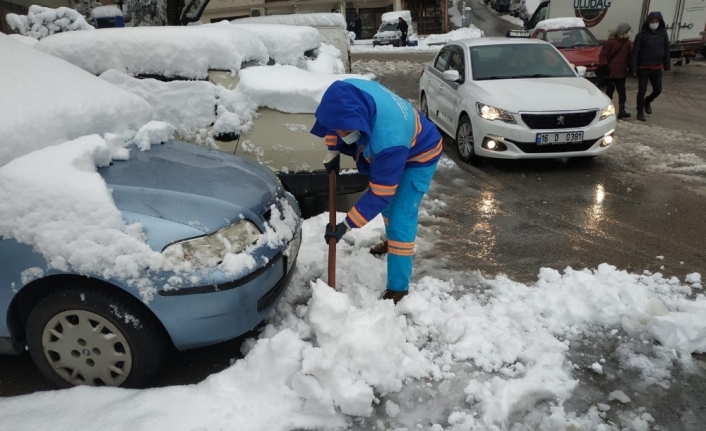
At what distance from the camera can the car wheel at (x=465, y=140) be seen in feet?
21.8

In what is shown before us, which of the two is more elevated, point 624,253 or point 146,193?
point 146,193

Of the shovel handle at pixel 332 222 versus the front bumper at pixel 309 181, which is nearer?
the shovel handle at pixel 332 222

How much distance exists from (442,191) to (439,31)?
3262cm

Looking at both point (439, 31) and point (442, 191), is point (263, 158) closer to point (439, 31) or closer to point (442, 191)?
point (442, 191)

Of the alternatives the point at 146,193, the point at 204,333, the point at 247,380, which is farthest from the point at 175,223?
the point at 247,380

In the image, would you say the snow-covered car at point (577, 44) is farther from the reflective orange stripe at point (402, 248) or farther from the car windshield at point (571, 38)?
the reflective orange stripe at point (402, 248)

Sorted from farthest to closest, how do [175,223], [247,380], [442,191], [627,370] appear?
[442,191] → [627,370] → [247,380] → [175,223]

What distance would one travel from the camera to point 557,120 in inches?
236

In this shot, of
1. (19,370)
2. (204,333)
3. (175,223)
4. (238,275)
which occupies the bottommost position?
(19,370)

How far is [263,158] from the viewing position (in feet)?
14.7

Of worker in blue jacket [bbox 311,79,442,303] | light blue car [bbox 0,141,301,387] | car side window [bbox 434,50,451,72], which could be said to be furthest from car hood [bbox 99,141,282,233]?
car side window [bbox 434,50,451,72]

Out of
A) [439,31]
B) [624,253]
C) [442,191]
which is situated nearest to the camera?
[624,253]

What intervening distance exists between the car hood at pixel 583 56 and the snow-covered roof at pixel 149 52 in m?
9.10

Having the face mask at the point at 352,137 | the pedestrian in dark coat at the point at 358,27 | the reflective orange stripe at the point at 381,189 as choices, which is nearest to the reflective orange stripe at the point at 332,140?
the face mask at the point at 352,137
